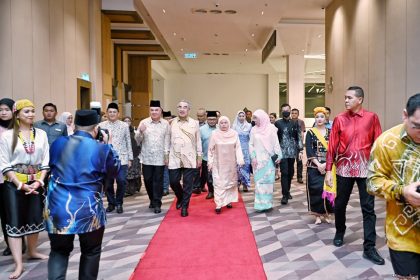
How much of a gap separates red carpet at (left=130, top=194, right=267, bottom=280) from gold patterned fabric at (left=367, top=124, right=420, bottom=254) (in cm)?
165

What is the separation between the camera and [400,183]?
1820mm

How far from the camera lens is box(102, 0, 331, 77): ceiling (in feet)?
34.4

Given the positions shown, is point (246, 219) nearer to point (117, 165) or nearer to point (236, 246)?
point (236, 246)

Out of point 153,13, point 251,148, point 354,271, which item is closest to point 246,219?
point 251,148

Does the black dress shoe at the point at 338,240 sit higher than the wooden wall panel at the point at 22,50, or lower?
lower

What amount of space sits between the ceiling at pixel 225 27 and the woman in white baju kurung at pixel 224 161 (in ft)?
18.1

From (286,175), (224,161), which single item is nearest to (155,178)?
(224,161)

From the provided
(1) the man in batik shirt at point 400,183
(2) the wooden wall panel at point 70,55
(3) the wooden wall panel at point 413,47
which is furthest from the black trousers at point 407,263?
(2) the wooden wall panel at point 70,55

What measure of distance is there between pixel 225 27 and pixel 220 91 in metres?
14.7

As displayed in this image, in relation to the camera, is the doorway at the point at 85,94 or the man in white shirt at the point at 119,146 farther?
the doorway at the point at 85,94

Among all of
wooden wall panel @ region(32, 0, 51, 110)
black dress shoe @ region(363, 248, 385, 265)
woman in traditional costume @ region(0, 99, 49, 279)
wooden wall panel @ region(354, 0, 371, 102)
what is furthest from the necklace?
wooden wall panel @ region(354, 0, 371, 102)

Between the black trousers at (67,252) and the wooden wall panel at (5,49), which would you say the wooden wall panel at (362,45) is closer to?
the wooden wall panel at (5,49)

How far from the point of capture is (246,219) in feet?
17.3

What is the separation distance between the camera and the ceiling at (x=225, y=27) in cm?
1048
